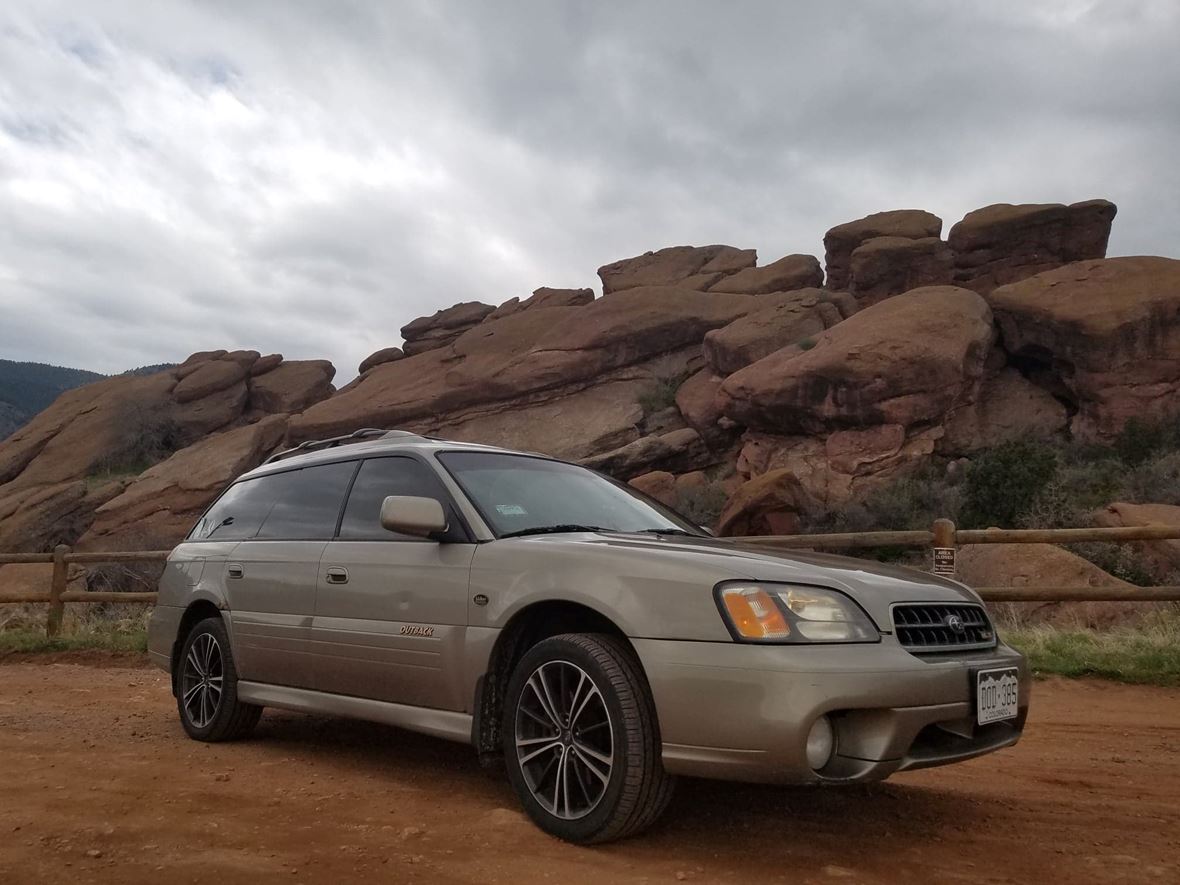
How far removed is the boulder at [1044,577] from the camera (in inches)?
468

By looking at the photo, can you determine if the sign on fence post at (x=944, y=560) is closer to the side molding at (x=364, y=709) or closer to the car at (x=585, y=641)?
the car at (x=585, y=641)

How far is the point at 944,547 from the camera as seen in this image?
796 cm

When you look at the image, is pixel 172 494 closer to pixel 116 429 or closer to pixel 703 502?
pixel 116 429

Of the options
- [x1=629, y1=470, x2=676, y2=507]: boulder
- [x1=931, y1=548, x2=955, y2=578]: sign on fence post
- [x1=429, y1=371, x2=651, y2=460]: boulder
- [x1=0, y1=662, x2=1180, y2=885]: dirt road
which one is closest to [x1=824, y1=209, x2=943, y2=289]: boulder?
[x1=429, y1=371, x2=651, y2=460]: boulder

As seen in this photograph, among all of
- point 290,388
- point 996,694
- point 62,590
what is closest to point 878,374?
point 62,590

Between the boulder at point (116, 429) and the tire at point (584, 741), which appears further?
the boulder at point (116, 429)

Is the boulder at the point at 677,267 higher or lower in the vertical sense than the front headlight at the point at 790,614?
higher

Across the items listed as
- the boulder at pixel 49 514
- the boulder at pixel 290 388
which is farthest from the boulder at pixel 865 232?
the boulder at pixel 49 514

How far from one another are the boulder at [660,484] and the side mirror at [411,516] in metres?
20.1

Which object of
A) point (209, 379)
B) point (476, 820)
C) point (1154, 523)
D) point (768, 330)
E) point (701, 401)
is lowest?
point (476, 820)

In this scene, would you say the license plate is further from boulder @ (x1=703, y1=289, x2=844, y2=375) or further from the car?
boulder @ (x1=703, y1=289, x2=844, y2=375)

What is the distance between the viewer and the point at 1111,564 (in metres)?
15.0

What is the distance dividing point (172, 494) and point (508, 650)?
99.2ft

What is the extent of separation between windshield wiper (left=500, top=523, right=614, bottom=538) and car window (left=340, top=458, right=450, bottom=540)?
1.66 ft
